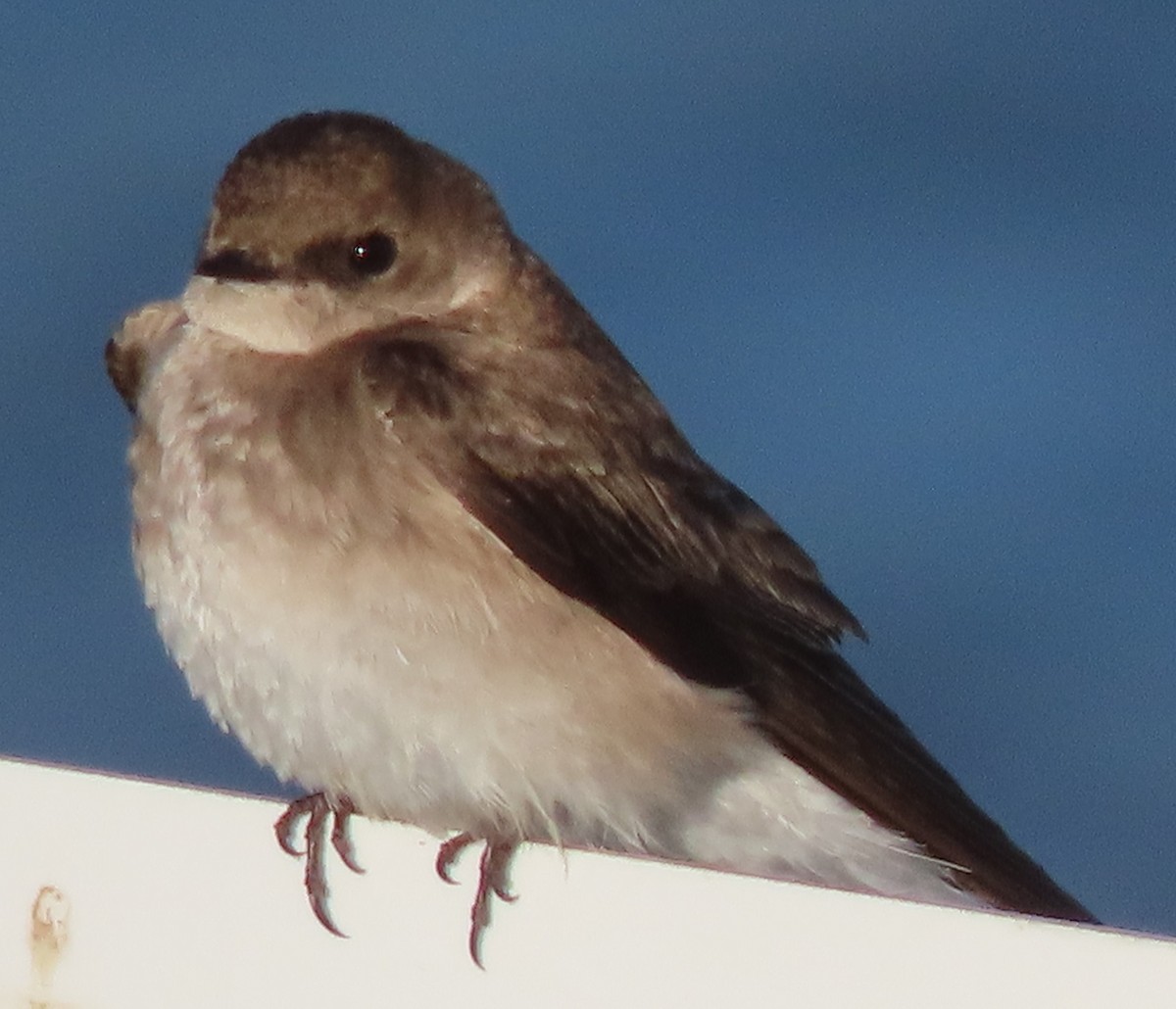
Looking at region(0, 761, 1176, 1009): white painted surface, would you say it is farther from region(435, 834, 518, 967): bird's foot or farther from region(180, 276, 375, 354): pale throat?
region(180, 276, 375, 354): pale throat

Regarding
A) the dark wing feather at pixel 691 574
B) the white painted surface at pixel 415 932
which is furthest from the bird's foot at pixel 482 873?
the dark wing feather at pixel 691 574

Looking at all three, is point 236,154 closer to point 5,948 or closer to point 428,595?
point 428,595

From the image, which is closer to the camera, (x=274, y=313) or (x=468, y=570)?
(x=468, y=570)

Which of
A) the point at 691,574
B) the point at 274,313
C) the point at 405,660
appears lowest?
the point at 405,660

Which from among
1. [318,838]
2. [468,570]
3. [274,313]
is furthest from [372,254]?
[318,838]

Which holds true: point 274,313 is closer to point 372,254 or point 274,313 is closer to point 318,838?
point 372,254

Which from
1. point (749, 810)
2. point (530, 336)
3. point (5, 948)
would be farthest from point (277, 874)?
point (530, 336)
